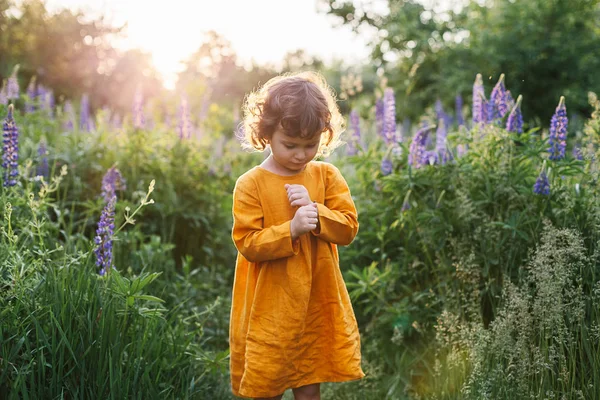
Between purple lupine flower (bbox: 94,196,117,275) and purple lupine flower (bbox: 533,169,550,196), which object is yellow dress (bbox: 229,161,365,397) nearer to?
purple lupine flower (bbox: 94,196,117,275)

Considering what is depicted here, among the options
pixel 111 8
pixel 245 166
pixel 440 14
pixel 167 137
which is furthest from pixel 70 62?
pixel 167 137

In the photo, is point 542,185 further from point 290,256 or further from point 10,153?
point 10,153

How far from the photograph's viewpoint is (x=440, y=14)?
46.4 ft

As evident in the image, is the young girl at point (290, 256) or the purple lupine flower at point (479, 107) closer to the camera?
the young girl at point (290, 256)

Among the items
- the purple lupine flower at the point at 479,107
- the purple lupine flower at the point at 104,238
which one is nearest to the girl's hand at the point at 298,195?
the purple lupine flower at the point at 104,238

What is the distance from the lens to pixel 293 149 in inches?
96.7

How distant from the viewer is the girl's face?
2.45 m

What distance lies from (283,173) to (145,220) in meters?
2.80

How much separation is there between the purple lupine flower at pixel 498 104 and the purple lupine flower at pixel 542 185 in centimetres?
71

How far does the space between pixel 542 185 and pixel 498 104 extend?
0.78 metres

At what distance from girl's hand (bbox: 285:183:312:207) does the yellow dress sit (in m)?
0.08

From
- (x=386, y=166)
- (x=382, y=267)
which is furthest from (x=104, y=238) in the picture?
(x=382, y=267)

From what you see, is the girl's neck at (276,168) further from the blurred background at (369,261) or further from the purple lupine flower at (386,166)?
the purple lupine flower at (386,166)

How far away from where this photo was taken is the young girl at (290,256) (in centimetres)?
243
